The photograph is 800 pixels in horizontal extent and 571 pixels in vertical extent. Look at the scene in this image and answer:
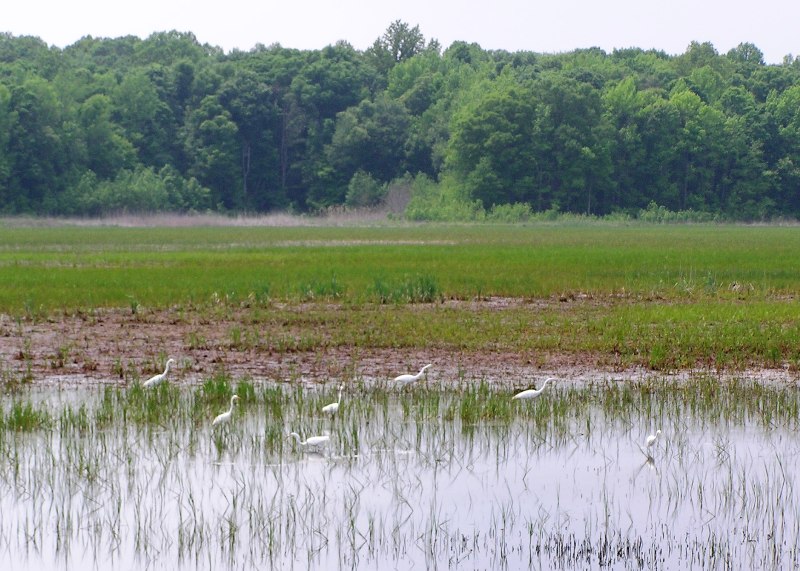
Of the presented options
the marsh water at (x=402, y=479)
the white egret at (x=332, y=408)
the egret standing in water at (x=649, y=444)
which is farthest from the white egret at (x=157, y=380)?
the egret standing in water at (x=649, y=444)

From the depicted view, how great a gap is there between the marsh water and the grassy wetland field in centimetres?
3

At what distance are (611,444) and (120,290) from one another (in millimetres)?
14973

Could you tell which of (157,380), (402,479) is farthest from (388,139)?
(402,479)

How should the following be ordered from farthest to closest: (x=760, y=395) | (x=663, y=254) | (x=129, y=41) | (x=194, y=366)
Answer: (x=129, y=41) < (x=663, y=254) < (x=194, y=366) < (x=760, y=395)

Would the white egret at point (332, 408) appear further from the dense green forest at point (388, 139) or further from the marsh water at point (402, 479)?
the dense green forest at point (388, 139)

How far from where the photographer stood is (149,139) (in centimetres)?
10481

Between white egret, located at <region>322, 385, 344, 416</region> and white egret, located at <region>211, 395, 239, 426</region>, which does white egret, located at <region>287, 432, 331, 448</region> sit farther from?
white egret, located at <region>322, 385, 344, 416</region>

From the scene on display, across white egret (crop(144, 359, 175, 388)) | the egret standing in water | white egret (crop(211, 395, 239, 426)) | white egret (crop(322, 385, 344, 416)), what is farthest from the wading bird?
white egret (crop(144, 359, 175, 388))

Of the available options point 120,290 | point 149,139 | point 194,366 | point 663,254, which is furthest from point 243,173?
point 194,366

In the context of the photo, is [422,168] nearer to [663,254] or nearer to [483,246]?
[483,246]

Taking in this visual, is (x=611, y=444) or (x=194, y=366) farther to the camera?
(x=194, y=366)

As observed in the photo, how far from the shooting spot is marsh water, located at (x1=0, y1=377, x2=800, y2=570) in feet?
30.3

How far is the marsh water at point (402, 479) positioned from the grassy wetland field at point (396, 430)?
3 cm

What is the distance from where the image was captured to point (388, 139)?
104375 millimetres
